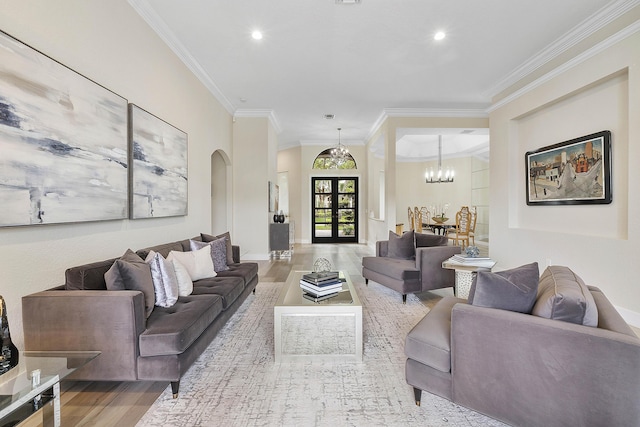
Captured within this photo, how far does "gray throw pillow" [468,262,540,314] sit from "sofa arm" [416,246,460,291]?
2161 millimetres

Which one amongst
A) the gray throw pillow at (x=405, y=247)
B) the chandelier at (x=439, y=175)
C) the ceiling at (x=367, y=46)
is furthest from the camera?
the chandelier at (x=439, y=175)

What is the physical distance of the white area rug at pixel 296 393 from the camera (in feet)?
5.68

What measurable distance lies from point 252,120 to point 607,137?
5.77m

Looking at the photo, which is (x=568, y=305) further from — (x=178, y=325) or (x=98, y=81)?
(x=98, y=81)

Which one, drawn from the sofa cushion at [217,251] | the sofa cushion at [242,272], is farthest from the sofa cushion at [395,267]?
the sofa cushion at [217,251]

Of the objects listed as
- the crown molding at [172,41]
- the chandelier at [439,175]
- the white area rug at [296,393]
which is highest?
the crown molding at [172,41]

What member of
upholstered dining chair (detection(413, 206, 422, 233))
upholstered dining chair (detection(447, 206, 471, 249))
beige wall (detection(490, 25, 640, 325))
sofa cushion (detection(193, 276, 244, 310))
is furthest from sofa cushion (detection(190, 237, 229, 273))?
upholstered dining chair (detection(413, 206, 422, 233))

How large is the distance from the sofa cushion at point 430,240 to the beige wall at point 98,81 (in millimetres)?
3338

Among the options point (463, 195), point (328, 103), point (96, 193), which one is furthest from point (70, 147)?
point (463, 195)

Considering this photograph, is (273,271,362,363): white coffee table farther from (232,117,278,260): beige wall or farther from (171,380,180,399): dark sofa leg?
(232,117,278,260): beige wall

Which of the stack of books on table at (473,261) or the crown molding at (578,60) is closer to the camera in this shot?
the crown molding at (578,60)

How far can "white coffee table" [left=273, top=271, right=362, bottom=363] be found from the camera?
236cm

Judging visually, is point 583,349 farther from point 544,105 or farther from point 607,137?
point 544,105

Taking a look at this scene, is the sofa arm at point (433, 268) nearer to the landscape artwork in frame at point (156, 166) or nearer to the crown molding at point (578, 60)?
the crown molding at point (578, 60)
